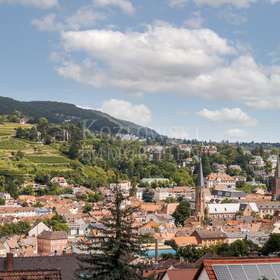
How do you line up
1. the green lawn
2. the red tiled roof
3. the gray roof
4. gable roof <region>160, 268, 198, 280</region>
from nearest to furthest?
the red tiled roof < gable roof <region>160, 268, 198, 280</region> < the gray roof < the green lawn

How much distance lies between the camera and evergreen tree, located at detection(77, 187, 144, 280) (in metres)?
11.3

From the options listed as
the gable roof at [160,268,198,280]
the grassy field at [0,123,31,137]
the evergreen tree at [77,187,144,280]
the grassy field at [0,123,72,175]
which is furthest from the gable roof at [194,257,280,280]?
the grassy field at [0,123,31,137]

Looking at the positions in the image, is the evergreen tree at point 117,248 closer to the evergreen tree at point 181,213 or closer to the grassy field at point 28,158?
the evergreen tree at point 181,213

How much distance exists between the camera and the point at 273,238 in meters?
49.8

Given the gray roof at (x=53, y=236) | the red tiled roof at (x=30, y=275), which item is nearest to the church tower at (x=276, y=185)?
the gray roof at (x=53, y=236)

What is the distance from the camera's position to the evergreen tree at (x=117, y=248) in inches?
444

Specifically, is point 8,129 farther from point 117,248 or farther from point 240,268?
point 117,248

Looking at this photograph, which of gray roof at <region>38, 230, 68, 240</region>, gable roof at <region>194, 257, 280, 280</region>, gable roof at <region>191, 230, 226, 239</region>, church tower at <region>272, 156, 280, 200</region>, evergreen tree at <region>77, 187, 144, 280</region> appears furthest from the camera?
church tower at <region>272, 156, 280, 200</region>

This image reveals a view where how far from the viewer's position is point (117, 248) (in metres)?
11.3

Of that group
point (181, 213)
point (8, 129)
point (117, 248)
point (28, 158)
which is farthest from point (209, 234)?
A: point (8, 129)

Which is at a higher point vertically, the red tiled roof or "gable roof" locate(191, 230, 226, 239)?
the red tiled roof

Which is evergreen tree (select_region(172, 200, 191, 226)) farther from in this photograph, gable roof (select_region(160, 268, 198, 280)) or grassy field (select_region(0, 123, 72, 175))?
gable roof (select_region(160, 268, 198, 280))

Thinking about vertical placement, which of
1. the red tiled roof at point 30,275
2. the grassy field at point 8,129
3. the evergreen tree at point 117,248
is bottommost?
the red tiled roof at point 30,275

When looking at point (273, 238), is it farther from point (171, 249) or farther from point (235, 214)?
point (235, 214)
